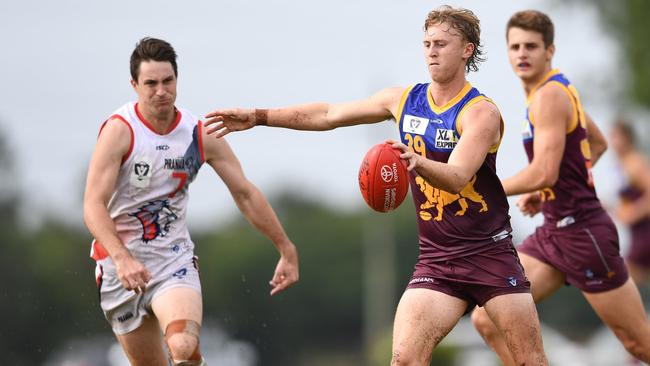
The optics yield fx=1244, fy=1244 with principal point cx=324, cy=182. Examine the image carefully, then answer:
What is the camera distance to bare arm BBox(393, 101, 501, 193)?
7414 millimetres

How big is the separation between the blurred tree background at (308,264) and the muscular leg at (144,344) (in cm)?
2817

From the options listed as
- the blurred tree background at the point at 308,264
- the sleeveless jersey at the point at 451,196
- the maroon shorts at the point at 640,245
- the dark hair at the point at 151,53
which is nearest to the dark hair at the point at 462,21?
the sleeveless jersey at the point at 451,196

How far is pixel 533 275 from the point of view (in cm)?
977

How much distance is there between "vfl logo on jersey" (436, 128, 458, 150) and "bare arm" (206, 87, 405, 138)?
44 cm

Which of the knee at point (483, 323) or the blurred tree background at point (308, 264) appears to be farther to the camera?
the blurred tree background at point (308, 264)

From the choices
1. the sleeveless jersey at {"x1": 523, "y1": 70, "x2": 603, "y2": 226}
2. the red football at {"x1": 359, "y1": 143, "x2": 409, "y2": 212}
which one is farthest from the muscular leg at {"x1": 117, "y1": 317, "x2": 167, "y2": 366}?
the sleeveless jersey at {"x1": 523, "y1": 70, "x2": 603, "y2": 226}

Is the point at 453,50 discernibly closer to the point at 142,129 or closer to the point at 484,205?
the point at 484,205

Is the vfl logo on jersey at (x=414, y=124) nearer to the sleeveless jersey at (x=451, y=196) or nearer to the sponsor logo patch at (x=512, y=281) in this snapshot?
the sleeveless jersey at (x=451, y=196)

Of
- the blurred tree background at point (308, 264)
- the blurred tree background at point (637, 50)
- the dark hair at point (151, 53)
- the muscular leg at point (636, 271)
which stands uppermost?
the dark hair at point (151, 53)

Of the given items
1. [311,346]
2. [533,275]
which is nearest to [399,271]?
[311,346]

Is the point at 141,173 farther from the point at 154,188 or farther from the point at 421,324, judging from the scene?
the point at 421,324

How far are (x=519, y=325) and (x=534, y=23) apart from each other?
290cm

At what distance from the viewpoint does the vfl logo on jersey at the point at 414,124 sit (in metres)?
8.12

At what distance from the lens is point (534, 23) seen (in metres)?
9.89
